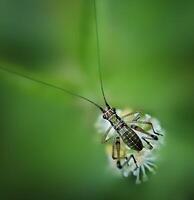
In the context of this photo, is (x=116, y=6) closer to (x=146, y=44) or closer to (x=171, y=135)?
(x=146, y=44)

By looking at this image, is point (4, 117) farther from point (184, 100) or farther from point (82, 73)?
point (184, 100)

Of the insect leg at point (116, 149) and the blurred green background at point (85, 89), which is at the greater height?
the blurred green background at point (85, 89)

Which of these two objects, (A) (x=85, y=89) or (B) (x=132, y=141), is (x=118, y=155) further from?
(A) (x=85, y=89)

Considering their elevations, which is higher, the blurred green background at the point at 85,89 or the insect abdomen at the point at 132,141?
the blurred green background at the point at 85,89

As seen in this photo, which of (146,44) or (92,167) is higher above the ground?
(146,44)

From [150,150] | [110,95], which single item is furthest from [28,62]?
[150,150]

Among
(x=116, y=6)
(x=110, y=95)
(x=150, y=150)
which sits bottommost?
(x=150, y=150)

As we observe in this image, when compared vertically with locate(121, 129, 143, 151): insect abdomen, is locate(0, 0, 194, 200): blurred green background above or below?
above
